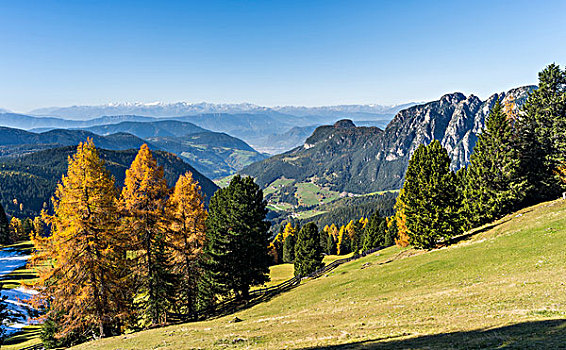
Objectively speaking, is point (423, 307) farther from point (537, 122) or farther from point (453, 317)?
point (537, 122)

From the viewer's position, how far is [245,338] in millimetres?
17359

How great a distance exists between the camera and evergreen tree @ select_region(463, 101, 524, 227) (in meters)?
40.6

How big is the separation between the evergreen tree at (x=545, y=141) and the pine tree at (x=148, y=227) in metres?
47.6

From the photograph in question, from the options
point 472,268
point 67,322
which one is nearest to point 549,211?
point 472,268

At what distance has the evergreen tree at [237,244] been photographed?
36.8 meters

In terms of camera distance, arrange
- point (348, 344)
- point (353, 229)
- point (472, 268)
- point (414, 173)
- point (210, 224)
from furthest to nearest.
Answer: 1. point (353, 229)
2. point (414, 173)
3. point (210, 224)
4. point (472, 268)
5. point (348, 344)

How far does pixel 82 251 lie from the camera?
956 inches

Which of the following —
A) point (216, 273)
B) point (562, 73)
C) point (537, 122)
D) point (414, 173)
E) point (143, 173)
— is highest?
point (562, 73)

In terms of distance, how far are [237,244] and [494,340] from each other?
3102cm

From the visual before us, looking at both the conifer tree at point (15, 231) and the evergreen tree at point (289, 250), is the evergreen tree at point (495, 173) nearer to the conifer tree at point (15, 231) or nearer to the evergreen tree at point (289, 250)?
the evergreen tree at point (289, 250)

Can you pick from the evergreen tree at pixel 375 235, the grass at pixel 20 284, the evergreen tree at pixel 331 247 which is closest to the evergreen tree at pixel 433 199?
the grass at pixel 20 284

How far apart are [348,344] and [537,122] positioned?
49.0 meters

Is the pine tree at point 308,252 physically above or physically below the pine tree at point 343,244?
above

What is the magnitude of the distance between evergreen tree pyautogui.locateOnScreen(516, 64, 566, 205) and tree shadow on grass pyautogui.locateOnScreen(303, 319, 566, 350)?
39.2m
